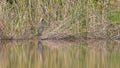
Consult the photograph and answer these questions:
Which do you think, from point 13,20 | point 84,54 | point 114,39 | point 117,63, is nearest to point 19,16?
Answer: point 13,20

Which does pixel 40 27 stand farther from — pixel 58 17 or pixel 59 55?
pixel 59 55

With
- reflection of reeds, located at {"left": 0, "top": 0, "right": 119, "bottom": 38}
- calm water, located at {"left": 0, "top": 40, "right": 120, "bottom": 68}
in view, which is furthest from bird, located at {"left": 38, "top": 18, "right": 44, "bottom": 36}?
calm water, located at {"left": 0, "top": 40, "right": 120, "bottom": 68}

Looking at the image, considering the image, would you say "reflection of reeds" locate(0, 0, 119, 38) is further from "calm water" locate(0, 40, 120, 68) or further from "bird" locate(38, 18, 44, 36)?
"calm water" locate(0, 40, 120, 68)

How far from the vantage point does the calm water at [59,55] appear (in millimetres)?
10820

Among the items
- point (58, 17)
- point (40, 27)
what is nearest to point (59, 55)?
point (40, 27)

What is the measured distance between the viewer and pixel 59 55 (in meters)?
A: 12.5

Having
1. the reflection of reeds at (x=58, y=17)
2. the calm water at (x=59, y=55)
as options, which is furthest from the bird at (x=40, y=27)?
the calm water at (x=59, y=55)

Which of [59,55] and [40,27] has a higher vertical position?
[40,27]

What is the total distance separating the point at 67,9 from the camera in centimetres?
1681

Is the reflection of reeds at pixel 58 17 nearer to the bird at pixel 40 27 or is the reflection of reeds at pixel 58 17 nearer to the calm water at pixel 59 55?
the bird at pixel 40 27

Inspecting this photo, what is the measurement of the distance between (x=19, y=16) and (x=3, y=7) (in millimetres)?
565

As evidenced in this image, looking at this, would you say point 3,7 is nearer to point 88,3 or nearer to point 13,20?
point 13,20

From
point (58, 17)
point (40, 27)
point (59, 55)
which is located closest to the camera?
point (59, 55)

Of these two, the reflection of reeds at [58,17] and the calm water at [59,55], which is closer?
the calm water at [59,55]
